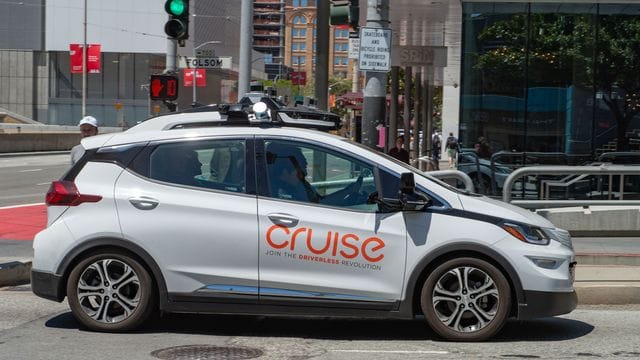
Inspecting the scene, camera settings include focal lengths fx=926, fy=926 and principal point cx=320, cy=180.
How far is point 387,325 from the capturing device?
8.42 metres

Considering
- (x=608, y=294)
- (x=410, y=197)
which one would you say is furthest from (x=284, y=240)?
(x=608, y=294)

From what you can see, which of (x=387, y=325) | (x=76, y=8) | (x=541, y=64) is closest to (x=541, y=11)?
(x=541, y=64)

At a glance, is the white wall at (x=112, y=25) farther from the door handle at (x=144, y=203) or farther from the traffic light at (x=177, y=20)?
the door handle at (x=144, y=203)

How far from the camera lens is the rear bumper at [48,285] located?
302 inches

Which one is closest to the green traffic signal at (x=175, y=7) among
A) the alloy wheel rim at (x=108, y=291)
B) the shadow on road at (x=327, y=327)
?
the shadow on road at (x=327, y=327)

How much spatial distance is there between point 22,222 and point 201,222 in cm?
1003

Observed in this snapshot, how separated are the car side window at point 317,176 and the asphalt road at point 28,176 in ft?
46.9

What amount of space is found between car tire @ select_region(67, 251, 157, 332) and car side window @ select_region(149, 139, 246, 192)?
77 centimetres

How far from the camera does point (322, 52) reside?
56.9 feet

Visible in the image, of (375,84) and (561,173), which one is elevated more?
(375,84)

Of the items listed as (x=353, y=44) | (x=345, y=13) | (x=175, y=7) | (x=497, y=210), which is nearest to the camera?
(x=497, y=210)

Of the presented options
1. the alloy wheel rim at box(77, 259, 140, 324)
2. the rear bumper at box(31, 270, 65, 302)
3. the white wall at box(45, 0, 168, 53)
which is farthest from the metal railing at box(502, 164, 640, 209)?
the white wall at box(45, 0, 168, 53)

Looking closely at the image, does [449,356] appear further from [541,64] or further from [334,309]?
[541,64]

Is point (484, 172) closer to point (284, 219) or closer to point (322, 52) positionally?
point (322, 52)
